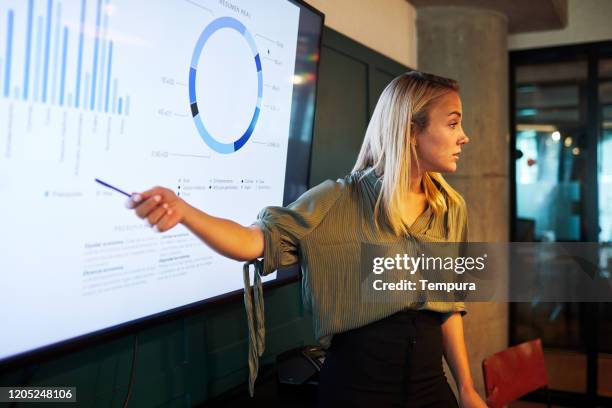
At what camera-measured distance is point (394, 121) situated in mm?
1558

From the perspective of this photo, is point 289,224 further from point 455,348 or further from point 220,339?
point 220,339

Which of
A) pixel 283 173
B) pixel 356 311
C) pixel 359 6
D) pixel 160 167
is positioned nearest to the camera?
pixel 356 311

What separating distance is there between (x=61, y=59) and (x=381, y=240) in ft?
3.01

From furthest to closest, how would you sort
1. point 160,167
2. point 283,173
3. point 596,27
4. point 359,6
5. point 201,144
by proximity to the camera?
point 596,27, point 359,6, point 283,173, point 201,144, point 160,167

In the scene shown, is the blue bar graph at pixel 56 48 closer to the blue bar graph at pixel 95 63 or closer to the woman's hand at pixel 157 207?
the blue bar graph at pixel 95 63

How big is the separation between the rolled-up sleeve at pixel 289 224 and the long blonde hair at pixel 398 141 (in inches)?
5.9

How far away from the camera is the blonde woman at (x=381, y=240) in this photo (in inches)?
57.3

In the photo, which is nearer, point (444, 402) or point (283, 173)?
point (444, 402)

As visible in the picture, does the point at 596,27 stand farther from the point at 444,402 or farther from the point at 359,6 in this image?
the point at 444,402

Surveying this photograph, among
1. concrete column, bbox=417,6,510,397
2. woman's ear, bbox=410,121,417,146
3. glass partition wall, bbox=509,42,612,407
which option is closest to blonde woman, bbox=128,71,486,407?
woman's ear, bbox=410,121,417,146

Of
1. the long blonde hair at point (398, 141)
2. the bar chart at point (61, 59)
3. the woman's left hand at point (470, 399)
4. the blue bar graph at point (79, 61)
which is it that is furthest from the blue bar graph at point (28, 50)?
the woman's left hand at point (470, 399)

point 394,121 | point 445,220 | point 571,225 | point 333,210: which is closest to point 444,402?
point 445,220

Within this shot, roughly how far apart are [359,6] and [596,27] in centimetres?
240

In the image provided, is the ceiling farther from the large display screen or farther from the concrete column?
the large display screen
